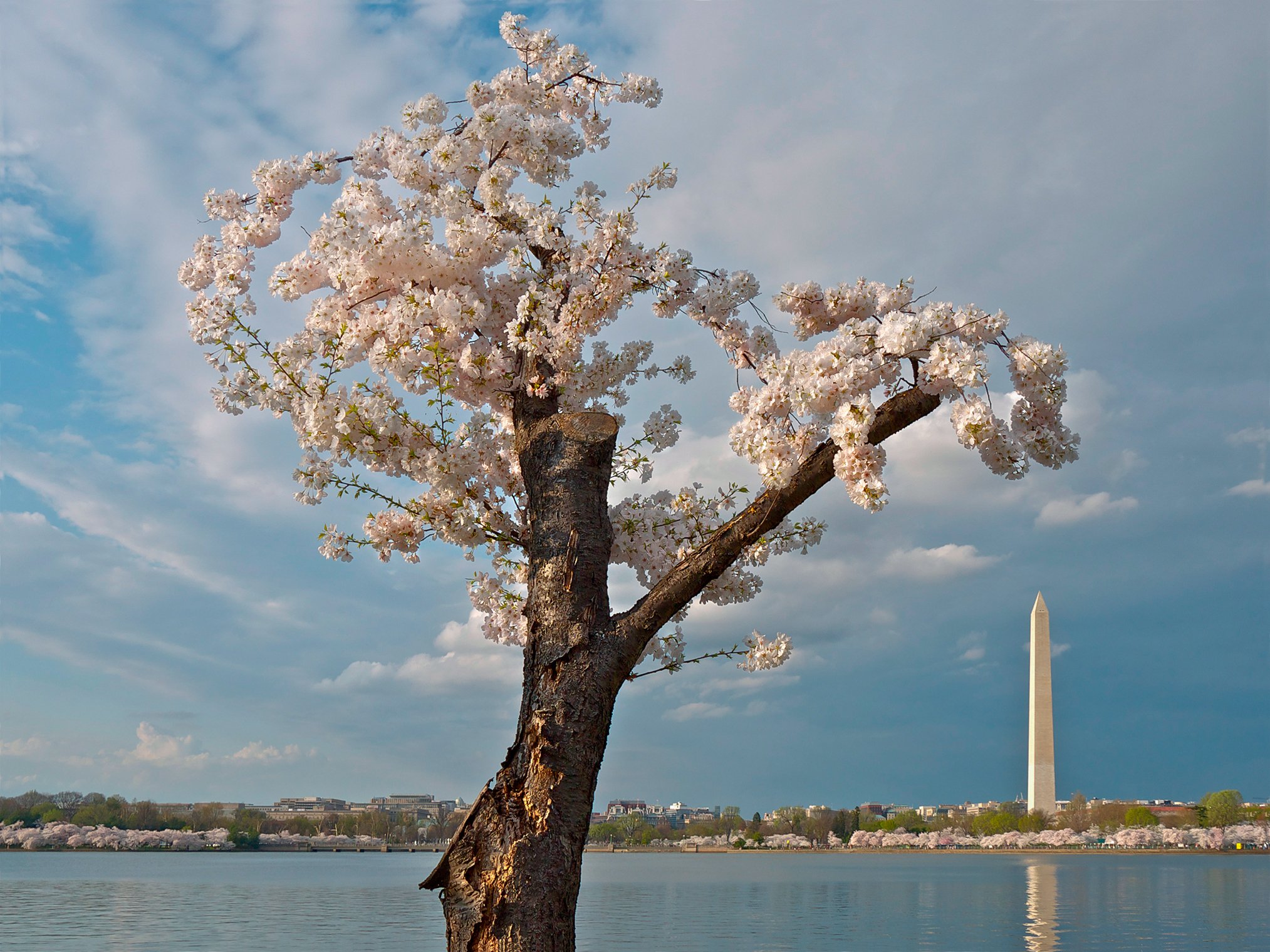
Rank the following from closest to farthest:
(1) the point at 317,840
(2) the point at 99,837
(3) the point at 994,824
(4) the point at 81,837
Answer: (4) the point at 81,837
(2) the point at 99,837
(3) the point at 994,824
(1) the point at 317,840

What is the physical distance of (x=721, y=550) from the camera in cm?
465

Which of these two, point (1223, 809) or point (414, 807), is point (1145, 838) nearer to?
point (1223, 809)

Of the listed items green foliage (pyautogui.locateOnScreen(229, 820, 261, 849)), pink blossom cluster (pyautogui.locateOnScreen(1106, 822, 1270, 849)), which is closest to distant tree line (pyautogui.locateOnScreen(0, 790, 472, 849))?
green foliage (pyautogui.locateOnScreen(229, 820, 261, 849))

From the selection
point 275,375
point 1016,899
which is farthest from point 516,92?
point 1016,899

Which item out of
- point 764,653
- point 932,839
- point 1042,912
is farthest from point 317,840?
point 764,653

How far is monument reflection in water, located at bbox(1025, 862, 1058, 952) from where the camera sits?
2503 cm

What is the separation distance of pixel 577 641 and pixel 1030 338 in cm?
253

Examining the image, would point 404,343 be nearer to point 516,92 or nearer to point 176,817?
point 516,92

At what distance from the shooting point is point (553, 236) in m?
5.49

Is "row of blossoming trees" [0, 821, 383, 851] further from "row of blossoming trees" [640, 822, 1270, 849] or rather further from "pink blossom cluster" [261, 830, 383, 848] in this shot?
"row of blossoming trees" [640, 822, 1270, 849]

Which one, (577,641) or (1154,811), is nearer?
(577,641)

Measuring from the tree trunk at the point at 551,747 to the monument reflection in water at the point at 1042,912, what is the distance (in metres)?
23.7

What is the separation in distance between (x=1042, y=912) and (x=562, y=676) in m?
35.8

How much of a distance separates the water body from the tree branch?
2126 centimetres
